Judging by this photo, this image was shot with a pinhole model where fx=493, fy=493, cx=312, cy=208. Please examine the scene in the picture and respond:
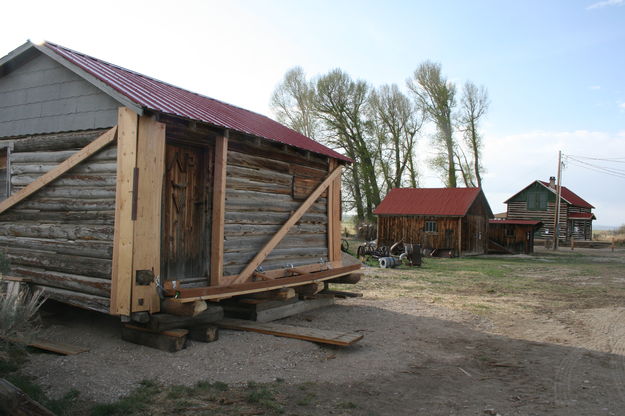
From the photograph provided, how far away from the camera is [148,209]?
6.89m

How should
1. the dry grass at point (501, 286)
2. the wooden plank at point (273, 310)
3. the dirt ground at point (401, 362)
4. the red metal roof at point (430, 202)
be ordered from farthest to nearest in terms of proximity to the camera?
the red metal roof at point (430, 202), the dry grass at point (501, 286), the wooden plank at point (273, 310), the dirt ground at point (401, 362)

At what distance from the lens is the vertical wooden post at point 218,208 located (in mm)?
8000

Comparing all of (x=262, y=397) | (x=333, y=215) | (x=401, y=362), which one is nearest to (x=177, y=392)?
(x=262, y=397)

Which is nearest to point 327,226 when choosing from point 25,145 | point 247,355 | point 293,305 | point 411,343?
point 293,305

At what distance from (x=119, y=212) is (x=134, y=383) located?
7.70 feet

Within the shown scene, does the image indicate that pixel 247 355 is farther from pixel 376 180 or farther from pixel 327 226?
pixel 376 180

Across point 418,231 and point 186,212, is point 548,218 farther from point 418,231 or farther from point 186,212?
point 186,212

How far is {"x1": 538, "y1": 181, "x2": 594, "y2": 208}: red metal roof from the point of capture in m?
46.8

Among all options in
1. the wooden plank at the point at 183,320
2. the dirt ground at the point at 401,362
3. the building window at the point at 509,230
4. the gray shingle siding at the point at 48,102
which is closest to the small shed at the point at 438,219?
the building window at the point at 509,230

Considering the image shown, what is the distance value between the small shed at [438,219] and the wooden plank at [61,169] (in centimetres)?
2503

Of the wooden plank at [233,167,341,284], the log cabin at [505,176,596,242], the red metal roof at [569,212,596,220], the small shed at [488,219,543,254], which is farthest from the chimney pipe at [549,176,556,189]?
the wooden plank at [233,167,341,284]

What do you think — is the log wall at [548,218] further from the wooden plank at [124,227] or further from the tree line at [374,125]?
the wooden plank at [124,227]

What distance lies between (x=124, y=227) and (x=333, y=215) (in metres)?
5.81

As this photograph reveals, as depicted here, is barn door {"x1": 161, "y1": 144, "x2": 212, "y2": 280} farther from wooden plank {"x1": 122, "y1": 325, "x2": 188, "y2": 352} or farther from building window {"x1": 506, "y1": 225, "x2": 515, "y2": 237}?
building window {"x1": 506, "y1": 225, "x2": 515, "y2": 237}
